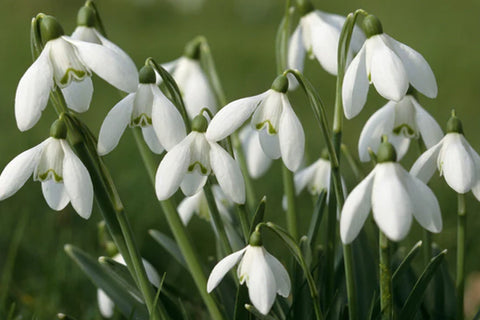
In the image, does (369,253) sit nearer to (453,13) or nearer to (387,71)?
(387,71)

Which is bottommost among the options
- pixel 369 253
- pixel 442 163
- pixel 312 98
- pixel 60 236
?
pixel 60 236

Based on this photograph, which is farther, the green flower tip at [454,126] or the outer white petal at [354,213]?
the green flower tip at [454,126]

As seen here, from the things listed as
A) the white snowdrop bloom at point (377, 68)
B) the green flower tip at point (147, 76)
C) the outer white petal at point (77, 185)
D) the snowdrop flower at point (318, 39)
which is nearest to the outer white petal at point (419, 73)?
the white snowdrop bloom at point (377, 68)

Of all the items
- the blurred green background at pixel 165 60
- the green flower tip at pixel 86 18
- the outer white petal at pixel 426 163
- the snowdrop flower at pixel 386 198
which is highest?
the green flower tip at pixel 86 18

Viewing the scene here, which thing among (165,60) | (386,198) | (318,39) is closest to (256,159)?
(318,39)

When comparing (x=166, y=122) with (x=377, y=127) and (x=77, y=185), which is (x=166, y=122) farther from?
(x=377, y=127)

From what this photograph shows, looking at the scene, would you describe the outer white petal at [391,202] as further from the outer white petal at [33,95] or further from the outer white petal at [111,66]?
the outer white petal at [33,95]

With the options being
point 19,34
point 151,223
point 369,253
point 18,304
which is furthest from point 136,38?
point 369,253
